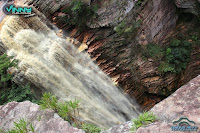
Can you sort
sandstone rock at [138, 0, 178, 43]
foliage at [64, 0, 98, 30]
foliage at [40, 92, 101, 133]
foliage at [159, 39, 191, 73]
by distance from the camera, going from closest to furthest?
foliage at [40, 92, 101, 133] < foliage at [64, 0, 98, 30] < sandstone rock at [138, 0, 178, 43] < foliage at [159, 39, 191, 73]

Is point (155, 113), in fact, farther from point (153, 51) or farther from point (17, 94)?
point (17, 94)

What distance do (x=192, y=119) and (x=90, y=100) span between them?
5.43 meters

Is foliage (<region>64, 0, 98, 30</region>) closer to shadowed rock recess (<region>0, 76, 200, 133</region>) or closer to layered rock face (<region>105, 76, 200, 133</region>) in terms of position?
shadowed rock recess (<region>0, 76, 200, 133</region>)

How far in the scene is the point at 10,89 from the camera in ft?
25.7

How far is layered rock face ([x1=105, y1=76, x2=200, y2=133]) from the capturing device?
346cm

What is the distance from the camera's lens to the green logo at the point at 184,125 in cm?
322

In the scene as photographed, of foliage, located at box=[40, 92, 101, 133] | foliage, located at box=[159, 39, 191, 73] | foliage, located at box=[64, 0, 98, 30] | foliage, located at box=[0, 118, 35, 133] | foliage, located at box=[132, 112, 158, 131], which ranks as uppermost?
foliage, located at box=[64, 0, 98, 30]

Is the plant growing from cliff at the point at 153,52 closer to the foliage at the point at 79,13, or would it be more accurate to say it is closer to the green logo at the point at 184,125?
the foliage at the point at 79,13

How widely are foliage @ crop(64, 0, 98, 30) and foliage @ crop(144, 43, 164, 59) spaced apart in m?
3.44

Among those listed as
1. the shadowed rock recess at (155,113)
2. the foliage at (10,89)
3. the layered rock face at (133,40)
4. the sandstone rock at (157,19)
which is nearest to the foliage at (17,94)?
the foliage at (10,89)

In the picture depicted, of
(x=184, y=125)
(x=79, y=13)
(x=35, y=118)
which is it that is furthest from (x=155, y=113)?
(x=79, y=13)

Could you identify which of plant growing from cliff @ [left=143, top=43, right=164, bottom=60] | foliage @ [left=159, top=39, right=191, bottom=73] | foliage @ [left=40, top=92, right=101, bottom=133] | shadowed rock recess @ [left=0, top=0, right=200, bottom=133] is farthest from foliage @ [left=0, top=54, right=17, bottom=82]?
foliage @ [left=159, top=39, right=191, bottom=73]

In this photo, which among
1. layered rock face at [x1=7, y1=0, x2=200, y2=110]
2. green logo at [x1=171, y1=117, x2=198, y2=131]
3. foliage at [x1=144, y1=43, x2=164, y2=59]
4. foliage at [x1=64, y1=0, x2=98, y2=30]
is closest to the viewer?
green logo at [x1=171, y1=117, x2=198, y2=131]

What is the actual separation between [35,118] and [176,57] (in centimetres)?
753
